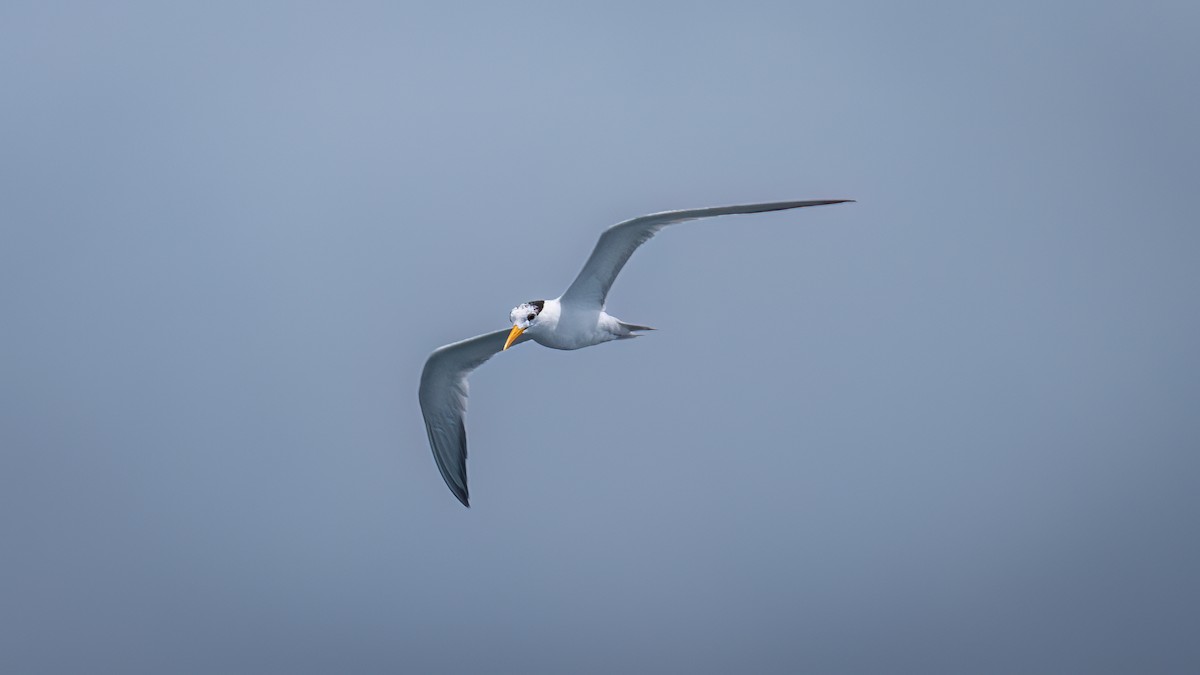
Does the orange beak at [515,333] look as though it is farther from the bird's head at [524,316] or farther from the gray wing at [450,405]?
the gray wing at [450,405]

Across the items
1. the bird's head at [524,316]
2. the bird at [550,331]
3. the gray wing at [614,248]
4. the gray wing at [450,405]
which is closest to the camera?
the gray wing at [614,248]

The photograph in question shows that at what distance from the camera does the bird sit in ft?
36.4

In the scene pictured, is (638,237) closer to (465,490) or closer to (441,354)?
(441,354)

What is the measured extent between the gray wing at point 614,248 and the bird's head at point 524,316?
273 millimetres

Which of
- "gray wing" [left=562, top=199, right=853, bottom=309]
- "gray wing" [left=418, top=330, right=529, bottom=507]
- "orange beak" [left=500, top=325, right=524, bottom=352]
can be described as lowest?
"gray wing" [left=418, top=330, right=529, bottom=507]

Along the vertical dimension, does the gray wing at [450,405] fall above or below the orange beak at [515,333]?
below

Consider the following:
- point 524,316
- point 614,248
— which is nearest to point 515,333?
point 524,316

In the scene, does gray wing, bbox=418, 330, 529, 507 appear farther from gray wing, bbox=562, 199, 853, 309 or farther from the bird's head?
gray wing, bbox=562, 199, 853, 309

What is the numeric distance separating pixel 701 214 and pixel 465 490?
474cm

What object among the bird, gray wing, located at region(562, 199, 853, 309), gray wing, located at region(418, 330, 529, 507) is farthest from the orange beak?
gray wing, located at region(418, 330, 529, 507)

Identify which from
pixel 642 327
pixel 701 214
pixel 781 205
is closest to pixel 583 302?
pixel 642 327

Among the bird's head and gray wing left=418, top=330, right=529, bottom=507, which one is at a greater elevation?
the bird's head

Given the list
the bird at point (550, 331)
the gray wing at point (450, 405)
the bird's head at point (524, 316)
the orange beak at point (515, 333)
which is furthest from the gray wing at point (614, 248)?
the gray wing at point (450, 405)

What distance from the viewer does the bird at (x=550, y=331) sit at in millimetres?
11094
